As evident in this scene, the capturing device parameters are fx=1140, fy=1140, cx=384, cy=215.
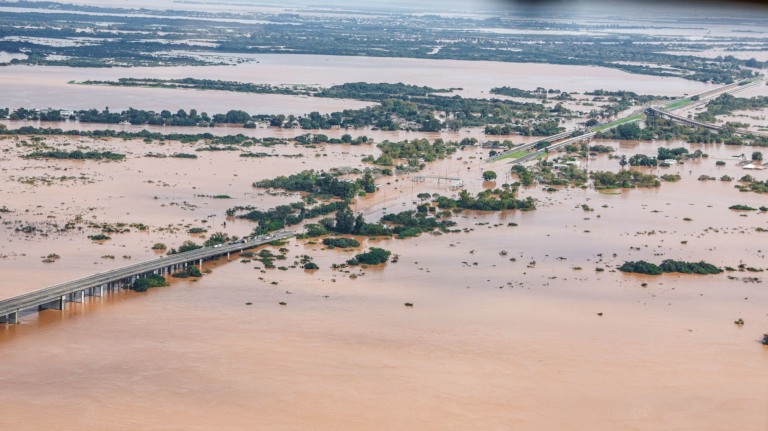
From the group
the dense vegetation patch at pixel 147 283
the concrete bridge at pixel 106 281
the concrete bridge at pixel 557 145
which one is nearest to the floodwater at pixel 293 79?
the concrete bridge at pixel 557 145

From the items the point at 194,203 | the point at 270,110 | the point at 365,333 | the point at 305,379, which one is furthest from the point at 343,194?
the point at 270,110

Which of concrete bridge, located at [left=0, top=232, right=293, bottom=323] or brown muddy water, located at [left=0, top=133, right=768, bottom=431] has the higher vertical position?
concrete bridge, located at [left=0, top=232, right=293, bottom=323]

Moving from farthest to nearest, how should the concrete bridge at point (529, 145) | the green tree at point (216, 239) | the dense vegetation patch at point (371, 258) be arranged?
the concrete bridge at point (529, 145) < the green tree at point (216, 239) < the dense vegetation patch at point (371, 258)

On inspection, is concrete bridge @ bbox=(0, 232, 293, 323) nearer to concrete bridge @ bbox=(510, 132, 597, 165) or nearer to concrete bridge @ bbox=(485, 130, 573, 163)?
concrete bridge @ bbox=(485, 130, 573, 163)

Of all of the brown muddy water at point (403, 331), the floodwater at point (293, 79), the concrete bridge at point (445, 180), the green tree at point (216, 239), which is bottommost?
the brown muddy water at point (403, 331)

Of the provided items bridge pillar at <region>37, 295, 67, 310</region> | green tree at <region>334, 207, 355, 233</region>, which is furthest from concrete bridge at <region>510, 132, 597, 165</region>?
bridge pillar at <region>37, 295, 67, 310</region>

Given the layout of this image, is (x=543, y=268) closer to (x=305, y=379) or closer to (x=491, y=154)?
(x=305, y=379)

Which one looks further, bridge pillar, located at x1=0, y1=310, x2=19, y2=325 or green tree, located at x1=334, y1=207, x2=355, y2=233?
green tree, located at x1=334, y1=207, x2=355, y2=233

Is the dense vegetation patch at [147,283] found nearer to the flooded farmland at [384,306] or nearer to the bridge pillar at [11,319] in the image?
the flooded farmland at [384,306]
